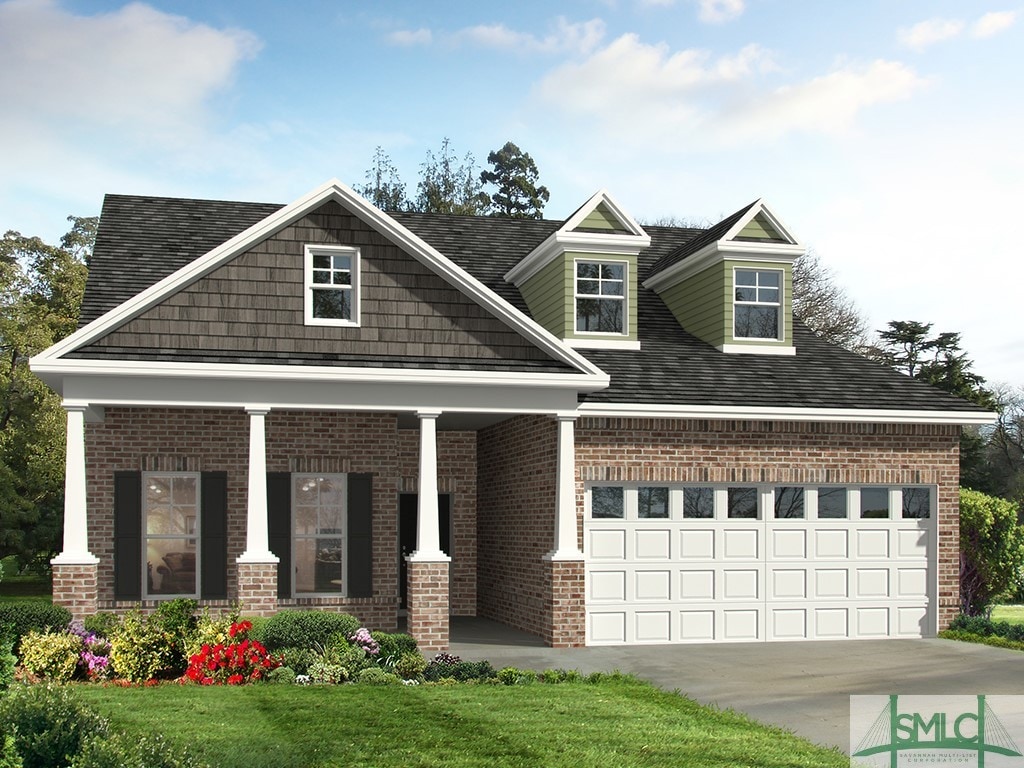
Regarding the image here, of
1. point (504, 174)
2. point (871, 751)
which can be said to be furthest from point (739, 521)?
point (504, 174)

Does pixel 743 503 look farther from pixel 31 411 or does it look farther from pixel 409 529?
pixel 31 411

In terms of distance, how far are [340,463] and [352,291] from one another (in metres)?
3.33

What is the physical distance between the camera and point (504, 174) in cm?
5544

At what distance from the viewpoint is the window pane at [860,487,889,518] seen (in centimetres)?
1953

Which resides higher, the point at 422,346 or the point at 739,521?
the point at 422,346

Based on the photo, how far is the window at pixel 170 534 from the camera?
18.7 m

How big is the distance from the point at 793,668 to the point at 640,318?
840 centimetres

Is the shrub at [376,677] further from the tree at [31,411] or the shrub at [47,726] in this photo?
the tree at [31,411]

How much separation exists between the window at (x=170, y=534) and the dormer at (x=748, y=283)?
9.55 meters

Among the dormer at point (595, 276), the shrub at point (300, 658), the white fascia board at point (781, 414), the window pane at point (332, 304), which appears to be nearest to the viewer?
the shrub at point (300, 658)

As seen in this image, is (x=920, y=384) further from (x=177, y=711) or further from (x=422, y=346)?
(x=177, y=711)

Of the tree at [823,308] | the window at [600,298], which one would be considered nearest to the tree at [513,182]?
the tree at [823,308]

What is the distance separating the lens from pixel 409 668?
14.8m

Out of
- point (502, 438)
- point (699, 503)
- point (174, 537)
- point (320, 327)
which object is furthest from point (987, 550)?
point (174, 537)
